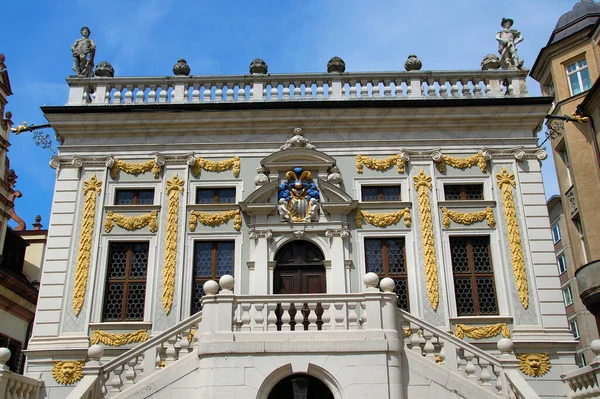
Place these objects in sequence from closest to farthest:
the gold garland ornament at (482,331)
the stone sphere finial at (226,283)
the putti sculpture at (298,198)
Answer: the stone sphere finial at (226,283) < the gold garland ornament at (482,331) < the putti sculpture at (298,198)

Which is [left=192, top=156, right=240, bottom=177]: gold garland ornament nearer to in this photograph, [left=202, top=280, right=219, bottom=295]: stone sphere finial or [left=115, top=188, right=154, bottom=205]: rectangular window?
[left=115, top=188, right=154, bottom=205]: rectangular window

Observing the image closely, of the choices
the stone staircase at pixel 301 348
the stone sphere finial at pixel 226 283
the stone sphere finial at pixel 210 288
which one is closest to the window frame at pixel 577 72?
the stone staircase at pixel 301 348

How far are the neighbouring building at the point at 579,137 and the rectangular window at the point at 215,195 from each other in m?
14.5

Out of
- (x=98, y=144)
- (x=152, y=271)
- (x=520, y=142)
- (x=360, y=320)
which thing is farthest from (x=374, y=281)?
(x=98, y=144)

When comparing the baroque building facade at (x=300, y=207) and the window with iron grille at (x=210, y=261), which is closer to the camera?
the baroque building facade at (x=300, y=207)

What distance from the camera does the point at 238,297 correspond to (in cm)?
1265

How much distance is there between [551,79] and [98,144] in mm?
21770

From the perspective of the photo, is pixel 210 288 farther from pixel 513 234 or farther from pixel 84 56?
pixel 84 56

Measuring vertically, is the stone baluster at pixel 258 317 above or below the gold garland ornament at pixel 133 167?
below

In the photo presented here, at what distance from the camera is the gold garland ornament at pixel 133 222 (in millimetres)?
17141

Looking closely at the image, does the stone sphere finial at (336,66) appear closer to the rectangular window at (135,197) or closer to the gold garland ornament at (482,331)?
the rectangular window at (135,197)

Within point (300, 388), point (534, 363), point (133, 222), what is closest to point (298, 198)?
point (133, 222)

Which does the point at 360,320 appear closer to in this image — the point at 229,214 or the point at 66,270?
the point at 229,214

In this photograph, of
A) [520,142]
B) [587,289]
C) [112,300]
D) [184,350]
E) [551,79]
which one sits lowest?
[184,350]
